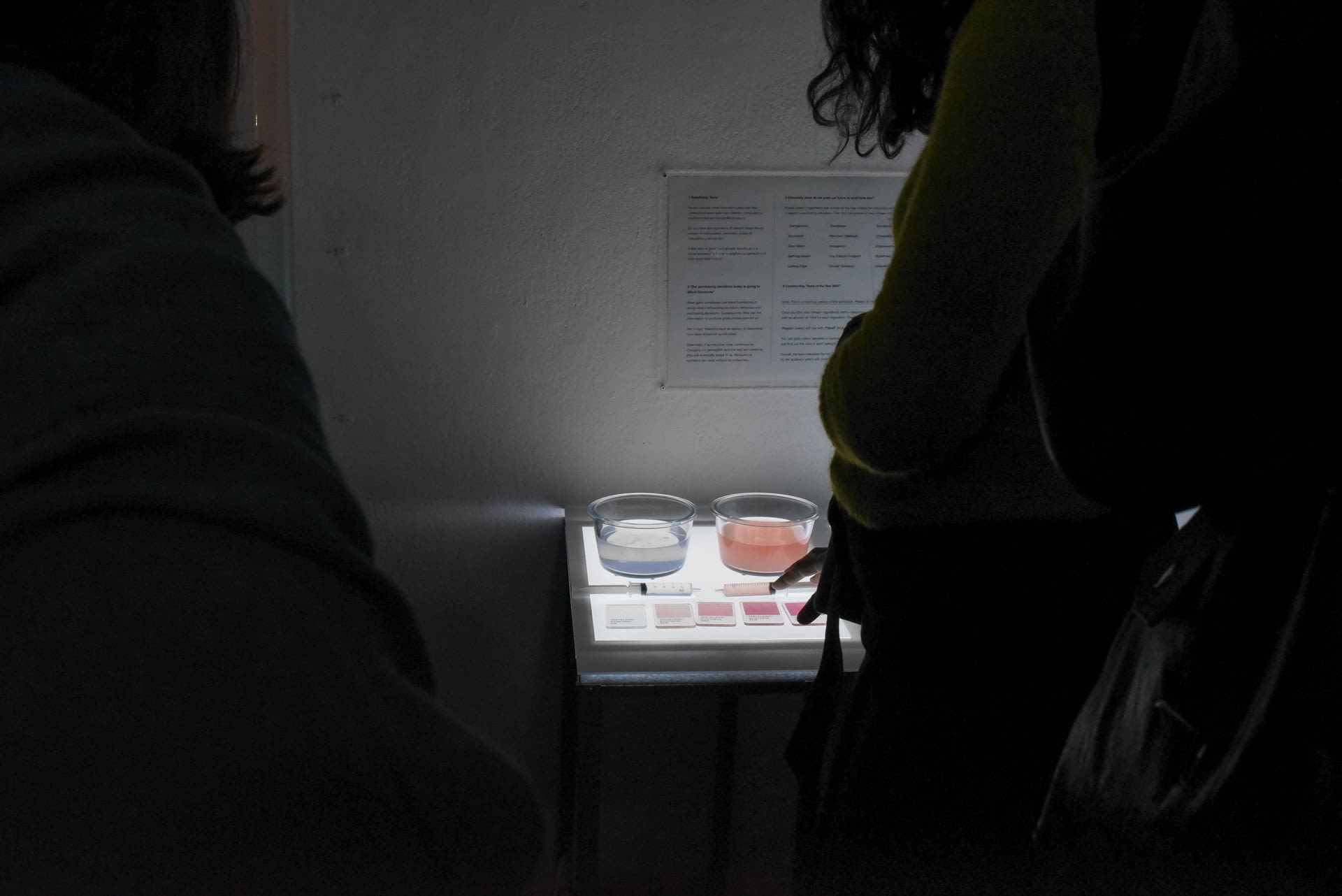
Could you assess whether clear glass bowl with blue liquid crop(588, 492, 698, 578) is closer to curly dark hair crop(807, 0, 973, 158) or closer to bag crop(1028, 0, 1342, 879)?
curly dark hair crop(807, 0, 973, 158)

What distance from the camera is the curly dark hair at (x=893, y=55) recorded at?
0.79 meters

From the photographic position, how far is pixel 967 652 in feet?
2.65

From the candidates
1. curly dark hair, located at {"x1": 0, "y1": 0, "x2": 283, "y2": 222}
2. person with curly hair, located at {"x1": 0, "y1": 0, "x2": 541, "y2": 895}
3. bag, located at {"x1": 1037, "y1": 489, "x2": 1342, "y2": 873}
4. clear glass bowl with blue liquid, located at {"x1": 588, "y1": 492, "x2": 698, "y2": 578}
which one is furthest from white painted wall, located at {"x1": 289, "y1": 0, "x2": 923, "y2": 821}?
person with curly hair, located at {"x1": 0, "y1": 0, "x2": 541, "y2": 895}

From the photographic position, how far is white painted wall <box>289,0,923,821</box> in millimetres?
1426

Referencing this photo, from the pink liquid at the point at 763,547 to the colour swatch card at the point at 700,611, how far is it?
20mm

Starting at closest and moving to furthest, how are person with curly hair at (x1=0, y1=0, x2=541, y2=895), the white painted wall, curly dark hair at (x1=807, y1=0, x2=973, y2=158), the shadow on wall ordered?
person with curly hair at (x1=0, y1=0, x2=541, y2=895) < curly dark hair at (x1=807, y1=0, x2=973, y2=158) < the white painted wall < the shadow on wall

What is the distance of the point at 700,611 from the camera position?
50.3 inches

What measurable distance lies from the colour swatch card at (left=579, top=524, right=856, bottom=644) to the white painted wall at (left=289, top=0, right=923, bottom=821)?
238 mm

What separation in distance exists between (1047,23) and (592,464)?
1098 mm

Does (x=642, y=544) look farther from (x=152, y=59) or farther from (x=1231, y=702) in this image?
(x=152, y=59)

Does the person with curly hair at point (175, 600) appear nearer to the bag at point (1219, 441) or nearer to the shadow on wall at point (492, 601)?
the bag at point (1219, 441)

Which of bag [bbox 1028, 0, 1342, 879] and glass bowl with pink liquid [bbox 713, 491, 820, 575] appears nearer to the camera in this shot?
bag [bbox 1028, 0, 1342, 879]

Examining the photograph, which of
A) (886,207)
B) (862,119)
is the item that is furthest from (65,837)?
(886,207)

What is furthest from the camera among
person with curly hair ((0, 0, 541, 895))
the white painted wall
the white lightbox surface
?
the white painted wall
